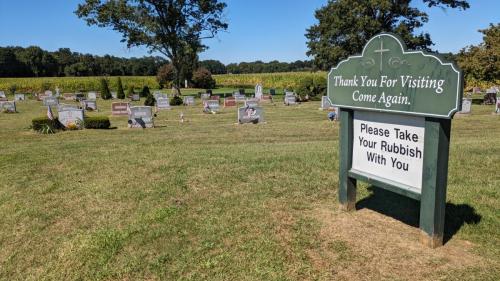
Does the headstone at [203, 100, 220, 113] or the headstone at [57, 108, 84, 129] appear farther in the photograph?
the headstone at [203, 100, 220, 113]

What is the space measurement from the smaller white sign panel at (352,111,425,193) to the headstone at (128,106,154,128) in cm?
1552

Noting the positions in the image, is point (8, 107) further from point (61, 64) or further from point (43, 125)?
point (61, 64)

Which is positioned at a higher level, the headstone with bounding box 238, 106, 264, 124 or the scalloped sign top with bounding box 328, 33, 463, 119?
the scalloped sign top with bounding box 328, 33, 463, 119

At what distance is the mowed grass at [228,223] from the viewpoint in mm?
4055

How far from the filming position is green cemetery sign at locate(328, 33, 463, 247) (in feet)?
12.8

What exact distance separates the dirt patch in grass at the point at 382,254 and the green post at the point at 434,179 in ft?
0.63

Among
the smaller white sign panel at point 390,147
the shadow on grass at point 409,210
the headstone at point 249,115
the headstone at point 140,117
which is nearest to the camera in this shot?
Result: the smaller white sign panel at point 390,147

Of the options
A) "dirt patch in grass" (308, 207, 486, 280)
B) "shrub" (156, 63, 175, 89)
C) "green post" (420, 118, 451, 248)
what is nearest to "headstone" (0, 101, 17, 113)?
"dirt patch in grass" (308, 207, 486, 280)

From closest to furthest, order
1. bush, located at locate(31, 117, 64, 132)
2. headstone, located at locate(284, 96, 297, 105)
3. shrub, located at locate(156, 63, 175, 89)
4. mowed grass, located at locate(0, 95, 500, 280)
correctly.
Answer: mowed grass, located at locate(0, 95, 500, 280) < bush, located at locate(31, 117, 64, 132) < headstone, located at locate(284, 96, 297, 105) < shrub, located at locate(156, 63, 175, 89)

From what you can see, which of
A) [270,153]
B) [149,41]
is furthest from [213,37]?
[270,153]

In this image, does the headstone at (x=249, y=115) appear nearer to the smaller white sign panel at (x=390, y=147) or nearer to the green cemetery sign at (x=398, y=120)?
the green cemetery sign at (x=398, y=120)

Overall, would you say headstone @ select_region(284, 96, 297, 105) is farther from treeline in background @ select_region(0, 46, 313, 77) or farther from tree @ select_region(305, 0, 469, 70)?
treeline in background @ select_region(0, 46, 313, 77)

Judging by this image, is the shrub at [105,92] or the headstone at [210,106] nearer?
the headstone at [210,106]

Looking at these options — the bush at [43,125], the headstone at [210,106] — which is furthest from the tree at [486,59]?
the bush at [43,125]
